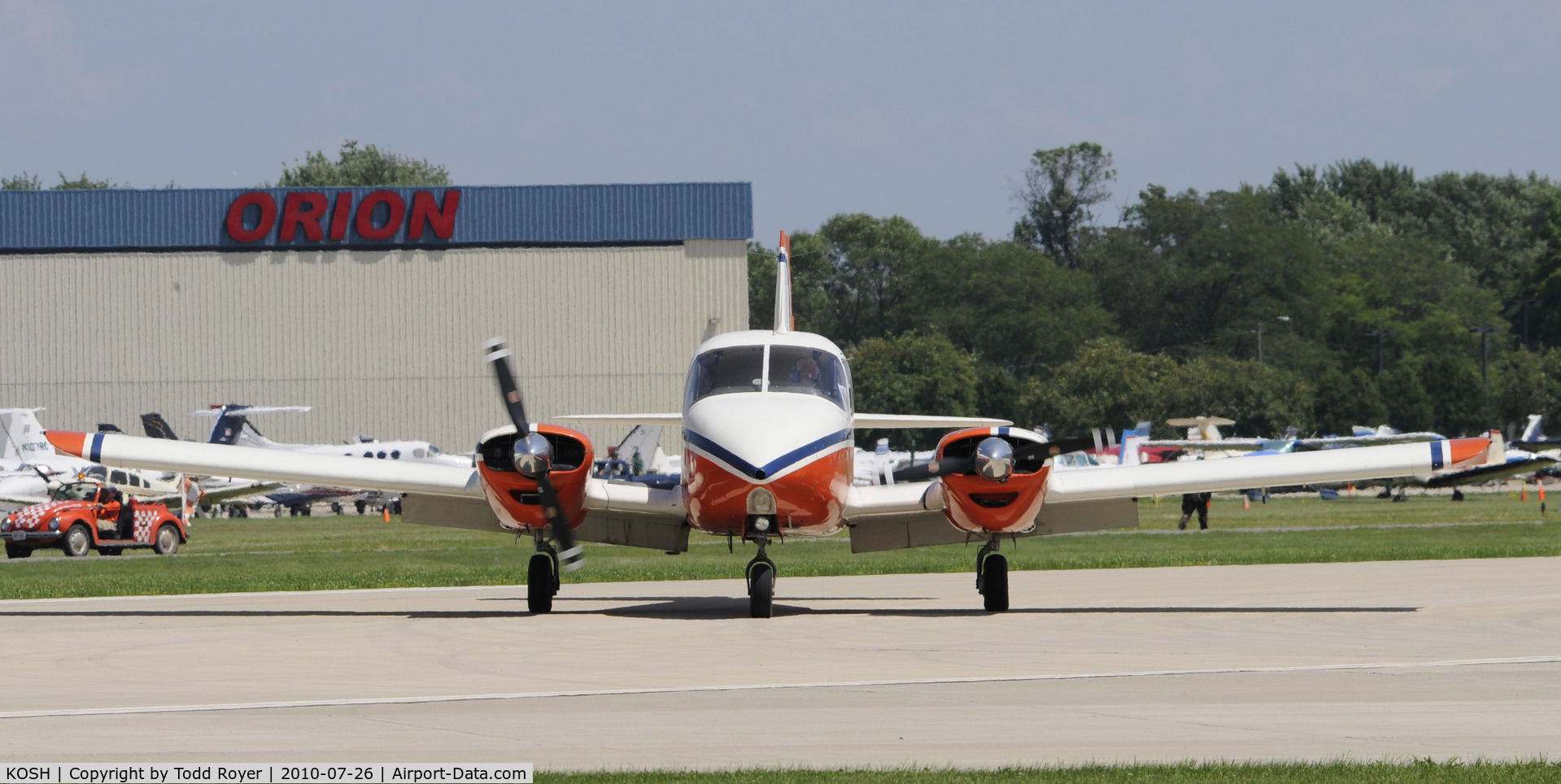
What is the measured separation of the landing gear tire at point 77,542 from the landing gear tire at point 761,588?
25.0m

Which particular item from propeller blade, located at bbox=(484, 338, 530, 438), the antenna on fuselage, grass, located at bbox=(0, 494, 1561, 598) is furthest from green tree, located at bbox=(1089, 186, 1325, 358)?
propeller blade, located at bbox=(484, 338, 530, 438)

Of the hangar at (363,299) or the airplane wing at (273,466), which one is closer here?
the airplane wing at (273,466)

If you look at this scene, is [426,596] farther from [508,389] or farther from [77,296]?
[77,296]

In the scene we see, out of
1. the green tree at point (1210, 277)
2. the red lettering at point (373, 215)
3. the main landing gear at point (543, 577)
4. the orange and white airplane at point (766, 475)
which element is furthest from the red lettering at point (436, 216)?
the green tree at point (1210, 277)

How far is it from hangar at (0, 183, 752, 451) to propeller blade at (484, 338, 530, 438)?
56044 millimetres

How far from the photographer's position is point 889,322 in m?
131

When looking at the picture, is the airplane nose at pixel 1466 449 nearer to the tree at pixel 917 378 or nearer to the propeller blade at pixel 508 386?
the propeller blade at pixel 508 386

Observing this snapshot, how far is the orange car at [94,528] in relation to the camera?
38.1m

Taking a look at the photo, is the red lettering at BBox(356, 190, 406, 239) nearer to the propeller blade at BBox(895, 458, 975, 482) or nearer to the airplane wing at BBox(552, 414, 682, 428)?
the airplane wing at BBox(552, 414, 682, 428)

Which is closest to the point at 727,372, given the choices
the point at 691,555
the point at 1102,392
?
the point at 691,555

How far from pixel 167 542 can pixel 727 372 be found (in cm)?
2558

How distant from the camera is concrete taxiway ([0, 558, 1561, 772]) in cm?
983

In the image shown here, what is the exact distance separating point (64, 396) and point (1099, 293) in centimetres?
8022

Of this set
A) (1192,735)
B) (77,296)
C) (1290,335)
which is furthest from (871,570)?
(1290,335)
